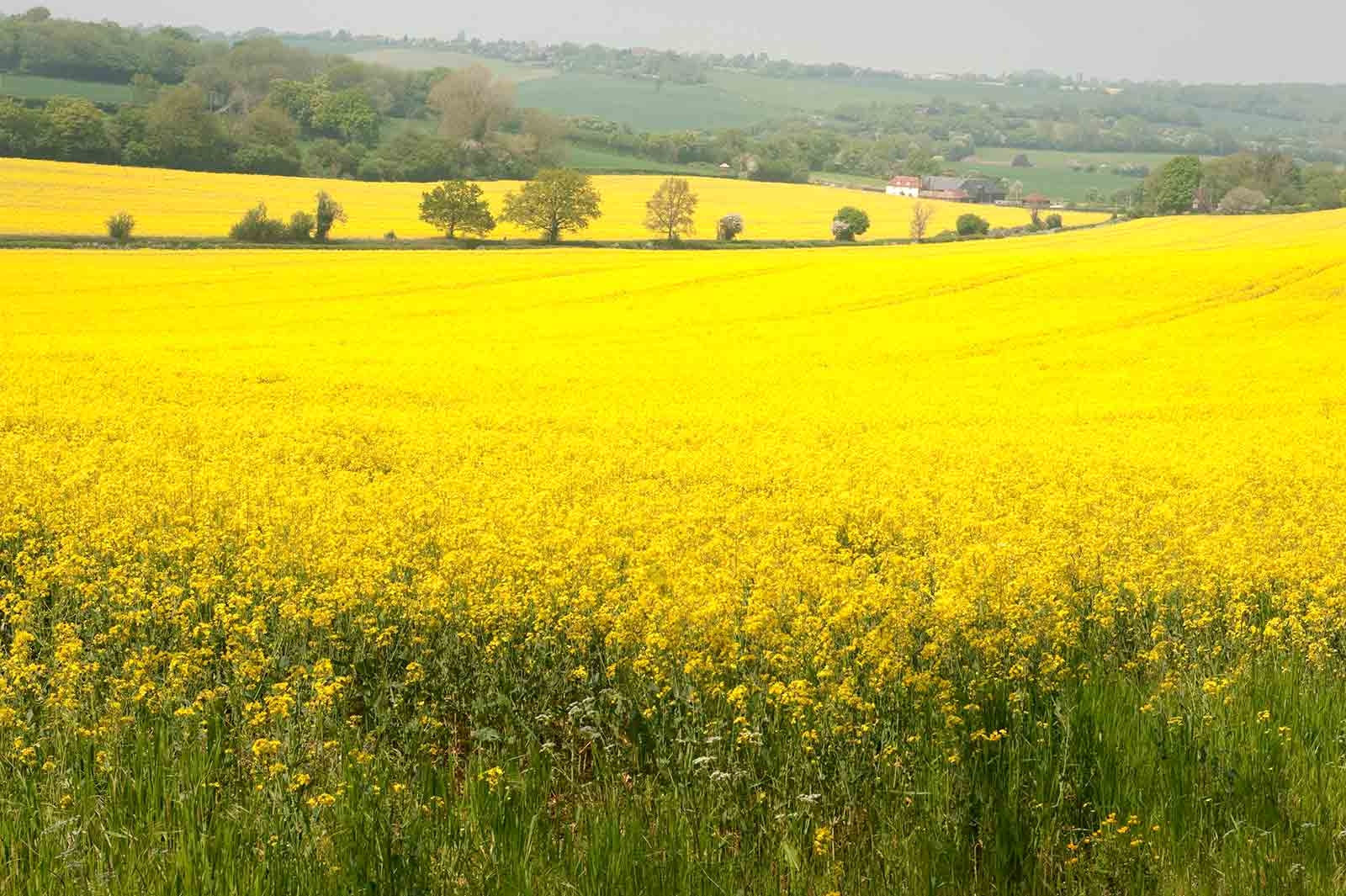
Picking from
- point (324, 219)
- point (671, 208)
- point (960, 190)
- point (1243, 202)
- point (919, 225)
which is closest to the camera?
point (324, 219)

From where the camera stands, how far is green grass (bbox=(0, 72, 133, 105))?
10400 cm

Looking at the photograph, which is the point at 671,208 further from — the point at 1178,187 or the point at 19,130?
the point at 19,130

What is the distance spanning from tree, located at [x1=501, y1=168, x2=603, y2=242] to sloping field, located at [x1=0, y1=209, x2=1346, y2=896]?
46.8m

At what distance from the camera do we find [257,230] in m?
57.8

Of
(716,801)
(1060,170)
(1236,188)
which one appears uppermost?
(1060,170)

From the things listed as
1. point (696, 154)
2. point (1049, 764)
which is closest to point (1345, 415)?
point (1049, 764)

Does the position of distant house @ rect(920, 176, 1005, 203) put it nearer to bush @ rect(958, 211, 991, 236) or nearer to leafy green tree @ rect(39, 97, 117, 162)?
bush @ rect(958, 211, 991, 236)

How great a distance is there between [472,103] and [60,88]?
34917 mm

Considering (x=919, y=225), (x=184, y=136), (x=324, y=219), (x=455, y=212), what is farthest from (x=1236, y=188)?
(x=184, y=136)

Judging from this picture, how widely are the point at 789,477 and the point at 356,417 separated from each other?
688 centimetres

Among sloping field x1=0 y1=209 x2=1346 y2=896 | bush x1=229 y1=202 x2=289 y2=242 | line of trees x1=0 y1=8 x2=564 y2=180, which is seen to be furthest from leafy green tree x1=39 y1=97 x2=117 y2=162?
sloping field x1=0 y1=209 x2=1346 y2=896

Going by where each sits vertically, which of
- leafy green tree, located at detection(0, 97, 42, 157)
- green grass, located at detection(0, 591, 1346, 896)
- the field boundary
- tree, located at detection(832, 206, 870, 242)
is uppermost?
leafy green tree, located at detection(0, 97, 42, 157)

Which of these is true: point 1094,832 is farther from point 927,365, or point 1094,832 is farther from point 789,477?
point 927,365

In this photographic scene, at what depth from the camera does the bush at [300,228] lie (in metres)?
58.0
